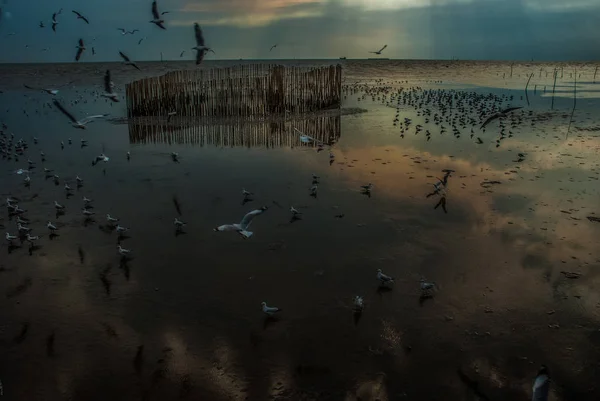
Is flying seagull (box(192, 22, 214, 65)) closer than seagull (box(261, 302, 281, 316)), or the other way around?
seagull (box(261, 302, 281, 316))

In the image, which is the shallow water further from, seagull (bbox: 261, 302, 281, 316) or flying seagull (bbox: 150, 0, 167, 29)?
flying seagull (bbox: 150, 0, 167, 29)

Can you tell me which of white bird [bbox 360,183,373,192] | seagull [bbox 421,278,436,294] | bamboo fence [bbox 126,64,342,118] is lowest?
seagull [bbox 421,278,436,294]

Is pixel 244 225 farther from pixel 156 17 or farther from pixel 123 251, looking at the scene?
pixel 156 17

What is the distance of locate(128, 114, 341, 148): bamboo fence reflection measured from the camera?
21.1 m

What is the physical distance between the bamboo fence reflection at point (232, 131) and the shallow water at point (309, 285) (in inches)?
164

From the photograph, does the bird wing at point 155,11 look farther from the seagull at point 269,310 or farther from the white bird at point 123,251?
the seagull at point 269,310

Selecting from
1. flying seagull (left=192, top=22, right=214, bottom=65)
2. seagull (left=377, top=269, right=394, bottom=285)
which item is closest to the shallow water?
seagull (left=377, top=269, right=394, bottom=285)

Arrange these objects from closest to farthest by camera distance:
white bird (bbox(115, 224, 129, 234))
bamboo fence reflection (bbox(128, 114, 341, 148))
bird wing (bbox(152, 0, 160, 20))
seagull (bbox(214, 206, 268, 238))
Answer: seagull (bbox(214, 206, 268, 238)) → white bird (bbox(115, 224, 129, 234)) → bird wing (bbox(152, 0, 160, 20)) → bamboo fence reflection (bbox(128, 114, 341, 148))

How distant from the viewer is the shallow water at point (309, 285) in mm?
6535

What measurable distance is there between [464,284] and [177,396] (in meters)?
5.19

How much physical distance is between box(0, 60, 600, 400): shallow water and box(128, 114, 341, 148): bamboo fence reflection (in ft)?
13.7

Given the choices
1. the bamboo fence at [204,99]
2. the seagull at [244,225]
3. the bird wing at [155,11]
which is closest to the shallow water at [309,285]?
the seagull at [244,225]

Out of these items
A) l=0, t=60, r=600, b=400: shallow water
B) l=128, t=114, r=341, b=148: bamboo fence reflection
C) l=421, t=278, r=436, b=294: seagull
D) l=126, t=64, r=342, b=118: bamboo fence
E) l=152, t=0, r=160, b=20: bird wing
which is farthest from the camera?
l=126, t=64, r=342, b=118: bamboo fence

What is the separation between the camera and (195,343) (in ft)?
23.7
